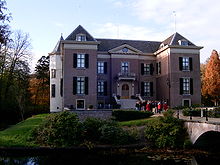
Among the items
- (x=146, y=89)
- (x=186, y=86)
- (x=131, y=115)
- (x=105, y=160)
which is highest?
(x=186, y=86)

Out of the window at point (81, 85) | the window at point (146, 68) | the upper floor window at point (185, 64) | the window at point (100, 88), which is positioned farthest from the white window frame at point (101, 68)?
the upper floor window at point (185, 64)

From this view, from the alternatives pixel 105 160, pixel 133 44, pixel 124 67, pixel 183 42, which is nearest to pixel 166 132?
pixel 105 160

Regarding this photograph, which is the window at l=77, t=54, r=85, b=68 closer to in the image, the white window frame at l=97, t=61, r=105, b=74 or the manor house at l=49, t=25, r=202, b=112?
the manor house at l=49, t=25, r=202, b=112

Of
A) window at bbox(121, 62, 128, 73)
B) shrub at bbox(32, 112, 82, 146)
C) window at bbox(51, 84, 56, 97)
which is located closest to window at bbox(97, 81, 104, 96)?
window at bbox(121, 62, 128, 73)

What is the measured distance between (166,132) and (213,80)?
98.0 ft

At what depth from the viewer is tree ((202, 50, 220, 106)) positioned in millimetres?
44125

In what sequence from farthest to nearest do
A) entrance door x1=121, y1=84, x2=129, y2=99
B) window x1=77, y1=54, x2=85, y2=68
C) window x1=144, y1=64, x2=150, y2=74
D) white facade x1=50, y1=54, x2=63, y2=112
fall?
window x1=144, y1=64, x2=150, y2=74
white facade x1=50, y1=54, x2=63, y2=112
entrance door x1=121, y1=84, x2=129, y2=99
window x1=77, y1=54, x2=85, y2=68

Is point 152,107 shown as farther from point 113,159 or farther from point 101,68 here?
A: point 113,159

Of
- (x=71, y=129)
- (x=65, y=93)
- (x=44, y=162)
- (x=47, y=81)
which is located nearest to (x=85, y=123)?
(x=71, y=129)

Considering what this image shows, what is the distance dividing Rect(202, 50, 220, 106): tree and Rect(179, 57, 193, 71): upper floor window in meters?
12.4

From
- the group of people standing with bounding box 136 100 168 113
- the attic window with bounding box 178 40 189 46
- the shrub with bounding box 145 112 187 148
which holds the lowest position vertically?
the shrub with bounding box 145 112 187 148

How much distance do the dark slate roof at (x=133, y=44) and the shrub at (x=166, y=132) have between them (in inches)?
765

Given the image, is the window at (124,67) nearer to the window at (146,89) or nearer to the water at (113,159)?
the window at (146,89)

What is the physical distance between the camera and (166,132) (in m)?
17.9
